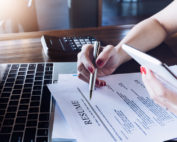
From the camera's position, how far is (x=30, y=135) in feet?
1.32

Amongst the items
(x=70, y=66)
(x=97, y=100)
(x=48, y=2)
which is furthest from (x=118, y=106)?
(x=48, y=2)

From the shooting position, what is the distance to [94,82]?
1.75ft

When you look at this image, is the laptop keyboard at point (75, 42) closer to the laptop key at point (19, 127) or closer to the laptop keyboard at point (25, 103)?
the laptop keyboard at point (25, 103)

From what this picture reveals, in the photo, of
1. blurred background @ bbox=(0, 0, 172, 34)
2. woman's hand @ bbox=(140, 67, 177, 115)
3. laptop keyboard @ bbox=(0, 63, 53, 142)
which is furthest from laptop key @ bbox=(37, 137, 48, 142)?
blurred background @ bbox=(0, 0, 172, 34)

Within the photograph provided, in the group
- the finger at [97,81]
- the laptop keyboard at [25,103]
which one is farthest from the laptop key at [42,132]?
the finger at [97,81]

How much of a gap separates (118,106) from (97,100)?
5 cm

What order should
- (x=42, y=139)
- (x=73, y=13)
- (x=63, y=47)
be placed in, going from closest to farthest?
1. (x=42, y=139)
2. (x=63, y=47)
3. (x=73, y=13)

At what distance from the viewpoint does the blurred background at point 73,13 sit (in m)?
1.90

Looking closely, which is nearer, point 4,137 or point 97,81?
point 4,137

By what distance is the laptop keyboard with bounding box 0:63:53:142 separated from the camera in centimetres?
41

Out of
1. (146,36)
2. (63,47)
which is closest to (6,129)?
(63,47)

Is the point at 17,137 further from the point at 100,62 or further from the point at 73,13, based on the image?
the point at 73,13

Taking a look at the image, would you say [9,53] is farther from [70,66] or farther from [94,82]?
[94,82]

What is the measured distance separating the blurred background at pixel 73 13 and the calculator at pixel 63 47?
87cm
